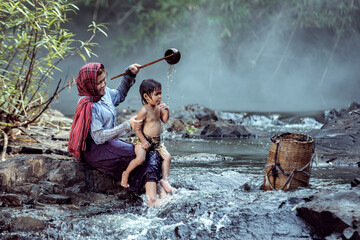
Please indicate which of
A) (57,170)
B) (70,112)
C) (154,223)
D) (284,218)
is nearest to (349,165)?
(284,218)

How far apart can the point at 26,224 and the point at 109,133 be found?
41.7 inches

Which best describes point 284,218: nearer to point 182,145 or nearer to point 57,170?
point 57,170

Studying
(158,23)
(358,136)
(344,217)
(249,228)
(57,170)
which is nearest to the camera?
(344,217)

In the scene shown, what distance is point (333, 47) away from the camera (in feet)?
72.0

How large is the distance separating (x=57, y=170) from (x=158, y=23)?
1851cm

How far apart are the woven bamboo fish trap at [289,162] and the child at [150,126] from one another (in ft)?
3.21

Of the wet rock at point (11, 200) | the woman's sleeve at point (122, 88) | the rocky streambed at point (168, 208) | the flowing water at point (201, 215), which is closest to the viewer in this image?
the rocky streambed at point (168, 208)

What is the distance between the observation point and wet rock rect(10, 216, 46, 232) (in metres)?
3.34

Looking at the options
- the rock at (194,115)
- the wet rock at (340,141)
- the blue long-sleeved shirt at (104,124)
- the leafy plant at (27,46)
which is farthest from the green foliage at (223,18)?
the blue long-sleeved shirt at (104,124)

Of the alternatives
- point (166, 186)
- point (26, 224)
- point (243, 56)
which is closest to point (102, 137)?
point (166, 186)

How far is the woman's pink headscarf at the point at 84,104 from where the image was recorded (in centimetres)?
386

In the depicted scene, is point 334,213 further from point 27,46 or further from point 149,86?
point 27,46

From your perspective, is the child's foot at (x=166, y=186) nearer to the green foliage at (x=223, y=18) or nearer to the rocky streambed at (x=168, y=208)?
the rocky streambed at (x=168, y=208)

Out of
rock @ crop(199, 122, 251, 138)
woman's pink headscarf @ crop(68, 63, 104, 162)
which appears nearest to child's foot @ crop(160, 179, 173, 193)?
woman's pink headscarf @ crop(68, 63, 104, 162)
